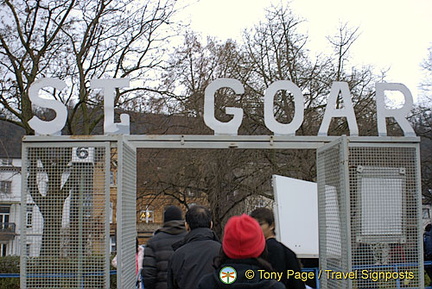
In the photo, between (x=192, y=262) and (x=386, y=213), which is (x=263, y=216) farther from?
(x=386, y=213)

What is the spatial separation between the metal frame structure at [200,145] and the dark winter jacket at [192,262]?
1302mm

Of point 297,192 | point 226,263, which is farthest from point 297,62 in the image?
point 226,263

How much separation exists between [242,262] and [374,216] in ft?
9.85

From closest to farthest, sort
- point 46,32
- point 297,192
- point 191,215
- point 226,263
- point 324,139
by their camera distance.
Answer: point 226,263 < point 191,215 < point 324,139 < point 297,192 < point 46,32

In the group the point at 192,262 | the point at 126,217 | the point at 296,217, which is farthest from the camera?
the point at 296,217

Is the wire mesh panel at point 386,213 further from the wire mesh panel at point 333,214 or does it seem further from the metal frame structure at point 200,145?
the wire mesh panel at point 333,214

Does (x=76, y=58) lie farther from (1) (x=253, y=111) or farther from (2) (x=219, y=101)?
(1) (x=253, y=111)

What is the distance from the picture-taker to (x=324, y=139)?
241 inches

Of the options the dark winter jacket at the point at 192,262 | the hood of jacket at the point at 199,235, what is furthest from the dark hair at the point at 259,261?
the hood of jacket at the point at 199,235

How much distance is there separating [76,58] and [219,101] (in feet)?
16.4

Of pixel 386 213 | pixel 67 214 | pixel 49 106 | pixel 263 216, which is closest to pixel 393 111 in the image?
pixel 386 213

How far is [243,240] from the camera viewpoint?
3.23m

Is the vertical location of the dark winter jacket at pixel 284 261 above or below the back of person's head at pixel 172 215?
below

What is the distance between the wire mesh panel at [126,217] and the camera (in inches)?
217
